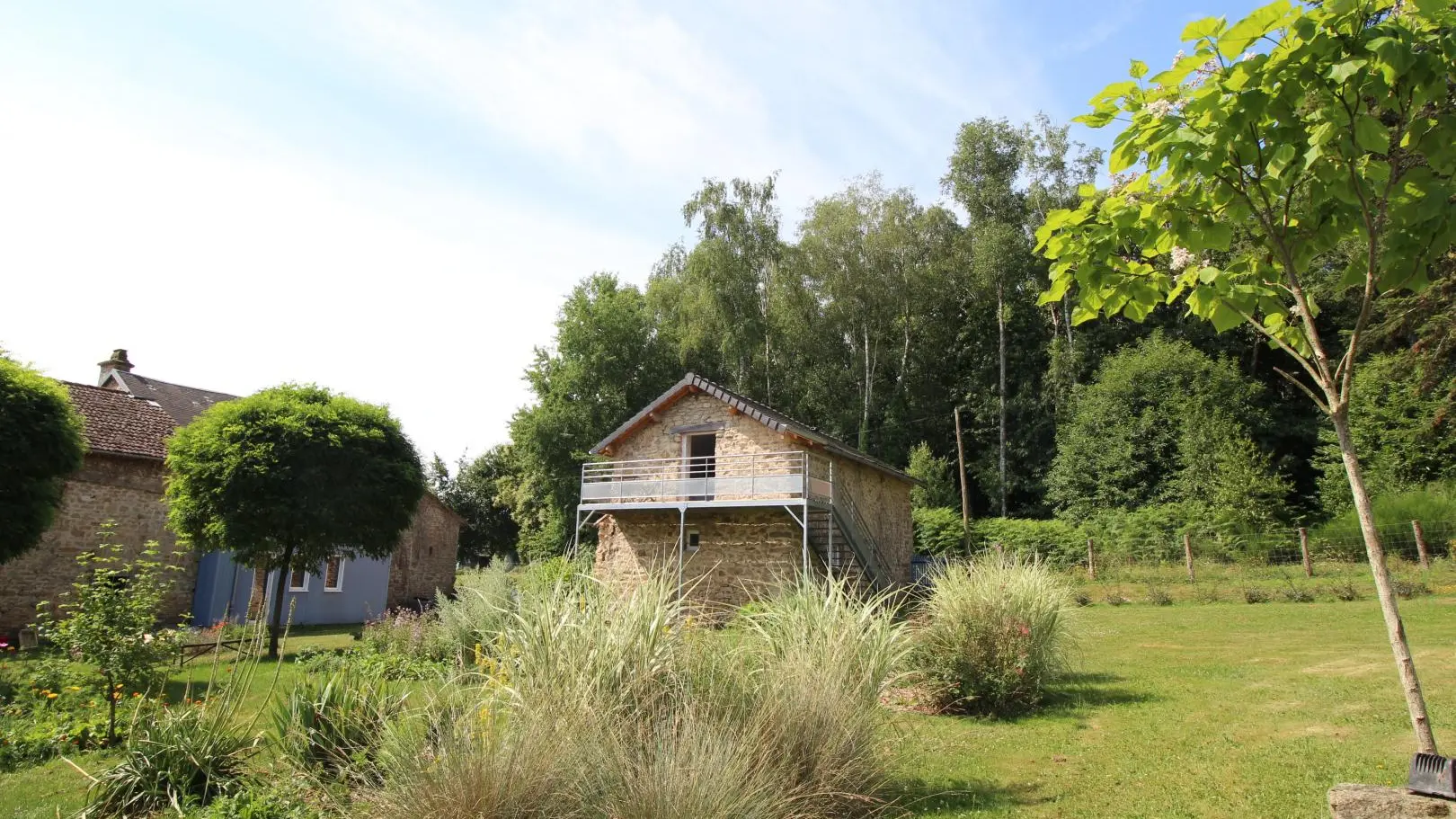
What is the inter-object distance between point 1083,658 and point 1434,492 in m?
15.9

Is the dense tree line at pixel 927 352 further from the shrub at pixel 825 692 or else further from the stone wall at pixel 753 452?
the shrub at pixel 825 692

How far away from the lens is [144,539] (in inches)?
750

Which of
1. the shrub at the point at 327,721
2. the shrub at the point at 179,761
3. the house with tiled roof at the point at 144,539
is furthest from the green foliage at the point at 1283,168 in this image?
the house with tiled roof at the point at 144,539

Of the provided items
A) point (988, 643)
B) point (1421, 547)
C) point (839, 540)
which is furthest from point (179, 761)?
point (1421, 547)

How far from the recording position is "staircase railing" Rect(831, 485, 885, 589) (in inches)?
739

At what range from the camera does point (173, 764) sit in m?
5.03

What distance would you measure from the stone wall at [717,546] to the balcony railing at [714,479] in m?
0.70

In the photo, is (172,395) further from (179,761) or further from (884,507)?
(179,761)

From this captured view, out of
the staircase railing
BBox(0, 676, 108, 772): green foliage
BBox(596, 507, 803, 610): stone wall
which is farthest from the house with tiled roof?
the staircase railing

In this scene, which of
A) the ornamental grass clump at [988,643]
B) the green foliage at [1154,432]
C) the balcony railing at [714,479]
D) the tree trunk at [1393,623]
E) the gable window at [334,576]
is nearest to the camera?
the tree trunk at [1393,623]

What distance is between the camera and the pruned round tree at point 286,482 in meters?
14.0

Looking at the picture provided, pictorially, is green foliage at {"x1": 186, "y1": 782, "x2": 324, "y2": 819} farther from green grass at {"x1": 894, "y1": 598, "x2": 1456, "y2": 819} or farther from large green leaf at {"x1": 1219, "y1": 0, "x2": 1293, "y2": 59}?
large green leaf at {"x1": 1219, "y1": 0, "x2": 1293, "y2": 59}

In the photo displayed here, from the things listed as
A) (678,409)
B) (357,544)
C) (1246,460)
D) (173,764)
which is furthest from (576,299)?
(173,764)

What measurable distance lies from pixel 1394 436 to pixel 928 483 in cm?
1343
